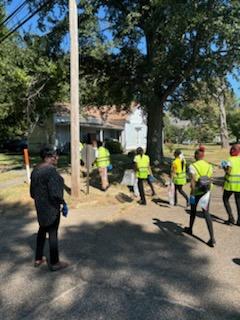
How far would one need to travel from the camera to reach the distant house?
111ft

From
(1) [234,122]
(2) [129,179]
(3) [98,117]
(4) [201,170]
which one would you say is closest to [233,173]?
(4) [201,170]

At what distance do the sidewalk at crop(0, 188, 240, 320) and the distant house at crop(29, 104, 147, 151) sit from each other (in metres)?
19.2

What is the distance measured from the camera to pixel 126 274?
19.6 ft

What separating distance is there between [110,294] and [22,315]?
1131mm

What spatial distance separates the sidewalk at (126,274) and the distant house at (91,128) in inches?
754

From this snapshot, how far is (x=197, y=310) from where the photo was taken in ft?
15.4

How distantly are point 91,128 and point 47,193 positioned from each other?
105 feet

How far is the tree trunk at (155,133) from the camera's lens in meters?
18.4

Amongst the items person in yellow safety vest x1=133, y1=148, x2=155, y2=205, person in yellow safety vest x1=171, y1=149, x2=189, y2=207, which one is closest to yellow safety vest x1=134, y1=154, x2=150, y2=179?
person in yellow safety vest x1=133, y1=148, x2=155, y2=205

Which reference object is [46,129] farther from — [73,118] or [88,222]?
[88,222]

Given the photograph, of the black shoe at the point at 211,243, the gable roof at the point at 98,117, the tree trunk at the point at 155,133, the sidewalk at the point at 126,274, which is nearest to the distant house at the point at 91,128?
the gable roof at the point at 98,117

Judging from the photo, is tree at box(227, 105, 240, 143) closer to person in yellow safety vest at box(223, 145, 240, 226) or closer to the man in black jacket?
person in yellow safety vest at box(223, 145, 240, 226)

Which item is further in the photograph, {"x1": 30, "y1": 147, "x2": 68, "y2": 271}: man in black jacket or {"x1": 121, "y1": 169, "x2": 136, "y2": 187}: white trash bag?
{"x1": 121, "y1": 169, "x2": 136, "y2": 187}: white trash bag

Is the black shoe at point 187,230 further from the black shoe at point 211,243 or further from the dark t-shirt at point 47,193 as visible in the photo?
the dark t-shirt at point 47,193
